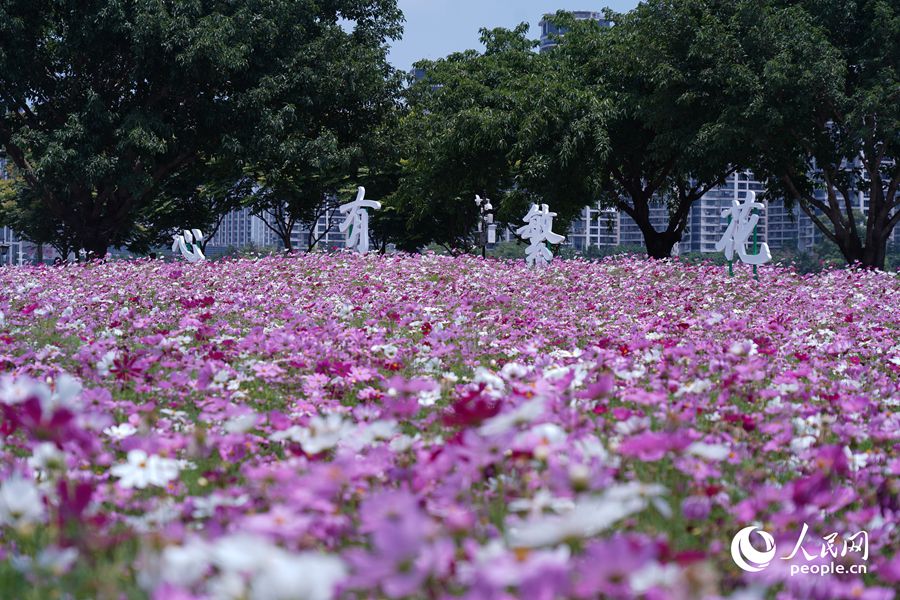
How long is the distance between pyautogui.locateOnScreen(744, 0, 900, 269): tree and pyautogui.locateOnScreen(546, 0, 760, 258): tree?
2.57ft

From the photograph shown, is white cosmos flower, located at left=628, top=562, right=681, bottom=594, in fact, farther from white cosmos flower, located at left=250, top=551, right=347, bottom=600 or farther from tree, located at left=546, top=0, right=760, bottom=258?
tree, located at left=546, top=0, right=760, bottom=258

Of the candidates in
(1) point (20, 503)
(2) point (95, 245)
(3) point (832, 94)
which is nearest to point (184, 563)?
(1) point (20, 503)

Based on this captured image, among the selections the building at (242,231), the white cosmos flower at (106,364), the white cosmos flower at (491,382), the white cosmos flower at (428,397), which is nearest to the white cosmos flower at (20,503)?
the white cosmos flower at (491,382)

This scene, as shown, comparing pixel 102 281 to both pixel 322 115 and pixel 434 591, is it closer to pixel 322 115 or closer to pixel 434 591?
pixel 434 591

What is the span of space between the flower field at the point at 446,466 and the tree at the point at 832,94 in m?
13.9

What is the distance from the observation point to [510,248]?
84688 mm

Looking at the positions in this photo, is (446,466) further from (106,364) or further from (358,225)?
Result: (358,225)

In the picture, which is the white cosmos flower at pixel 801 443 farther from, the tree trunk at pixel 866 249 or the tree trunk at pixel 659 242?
the tree trunk at pixel 659 242

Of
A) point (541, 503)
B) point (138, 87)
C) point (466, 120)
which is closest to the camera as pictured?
point (541, 503)

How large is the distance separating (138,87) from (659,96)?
15.3 meters

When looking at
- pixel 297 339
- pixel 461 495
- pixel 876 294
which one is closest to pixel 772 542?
pixel 461 495

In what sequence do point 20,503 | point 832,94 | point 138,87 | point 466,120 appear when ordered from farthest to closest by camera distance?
point 466,120
point 138,87
point 832,94
point 20,503

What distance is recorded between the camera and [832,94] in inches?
767

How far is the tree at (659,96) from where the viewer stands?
69.2 feet
